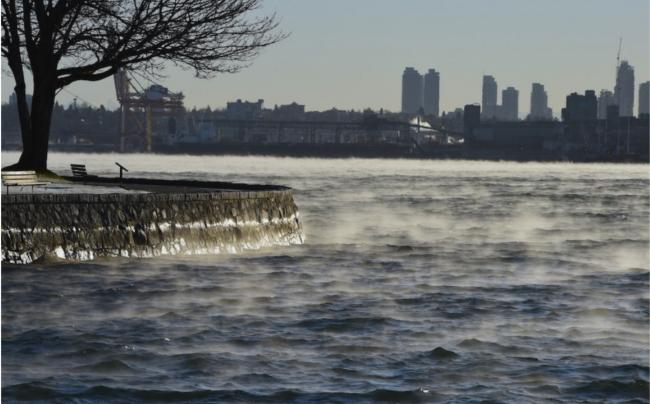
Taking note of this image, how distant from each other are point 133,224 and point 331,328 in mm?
8783

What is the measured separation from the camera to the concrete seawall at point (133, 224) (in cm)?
2448

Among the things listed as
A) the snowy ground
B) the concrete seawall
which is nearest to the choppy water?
the concrete seawall

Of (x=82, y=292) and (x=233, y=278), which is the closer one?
(x=82, y=292)

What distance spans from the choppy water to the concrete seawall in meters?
0.51

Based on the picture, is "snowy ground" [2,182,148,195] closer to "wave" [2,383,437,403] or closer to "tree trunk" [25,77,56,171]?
"tree trunk" [25,77,56,171]

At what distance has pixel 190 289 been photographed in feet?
74.5

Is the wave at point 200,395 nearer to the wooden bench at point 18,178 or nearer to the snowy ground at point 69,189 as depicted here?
the wooden bench at point 18,178

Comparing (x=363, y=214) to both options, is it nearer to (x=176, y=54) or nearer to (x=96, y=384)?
(x=176, y=54)

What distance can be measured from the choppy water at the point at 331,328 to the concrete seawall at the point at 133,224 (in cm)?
51

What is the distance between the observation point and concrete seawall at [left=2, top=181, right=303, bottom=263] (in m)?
24.5

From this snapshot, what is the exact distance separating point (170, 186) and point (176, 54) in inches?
156

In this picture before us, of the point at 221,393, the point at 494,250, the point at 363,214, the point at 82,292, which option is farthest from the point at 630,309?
the point at 363,214

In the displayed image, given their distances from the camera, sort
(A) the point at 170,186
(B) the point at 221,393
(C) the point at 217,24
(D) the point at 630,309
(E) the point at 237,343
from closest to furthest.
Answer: (B) the point at 221,393 → (E) the point at 237,343 → (D) the point at 630,309 → (A) the point at 170,186 → (C) the point at 217,24

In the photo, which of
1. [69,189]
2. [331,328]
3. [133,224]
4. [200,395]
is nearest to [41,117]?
[69,189]
